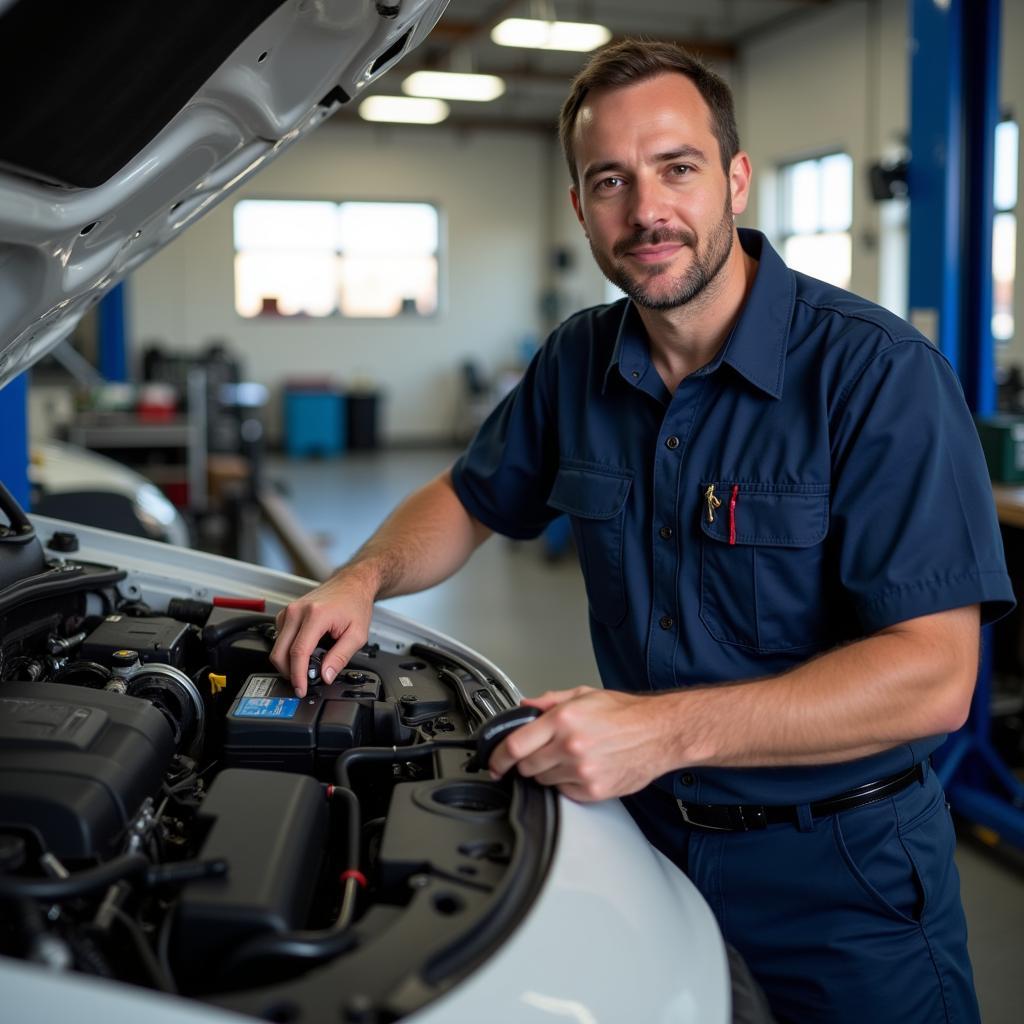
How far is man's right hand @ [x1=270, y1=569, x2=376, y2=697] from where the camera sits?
1424 millimetres

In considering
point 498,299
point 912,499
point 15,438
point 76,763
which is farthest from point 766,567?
point 498,299

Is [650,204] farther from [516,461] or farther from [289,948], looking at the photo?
[289,948]

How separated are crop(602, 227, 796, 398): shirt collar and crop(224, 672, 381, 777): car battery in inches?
24.9

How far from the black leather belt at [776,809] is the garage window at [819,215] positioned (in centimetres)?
837

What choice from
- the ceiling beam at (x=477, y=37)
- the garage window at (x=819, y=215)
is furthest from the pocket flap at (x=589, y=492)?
the garage window at (x=819, y=215)

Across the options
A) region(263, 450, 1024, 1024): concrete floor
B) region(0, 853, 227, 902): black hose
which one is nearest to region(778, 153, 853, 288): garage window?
region(263, 450, 1024, 1024): concrete floor

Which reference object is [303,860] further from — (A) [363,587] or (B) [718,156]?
(B) [718,156]

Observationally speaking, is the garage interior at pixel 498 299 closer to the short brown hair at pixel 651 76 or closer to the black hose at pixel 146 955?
the short brown hair at pixel 651 76

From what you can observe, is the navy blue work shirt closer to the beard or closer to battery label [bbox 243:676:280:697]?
the beard

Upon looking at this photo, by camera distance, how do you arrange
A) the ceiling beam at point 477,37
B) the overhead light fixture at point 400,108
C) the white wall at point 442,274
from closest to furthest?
the ceiling beam at point 477,37
the overhead light fixture at point 400,108
the white wall at point 442,274

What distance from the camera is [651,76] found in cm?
147

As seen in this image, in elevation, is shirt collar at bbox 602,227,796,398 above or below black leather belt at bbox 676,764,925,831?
above

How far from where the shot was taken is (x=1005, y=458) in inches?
119

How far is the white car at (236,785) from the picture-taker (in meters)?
0.84
